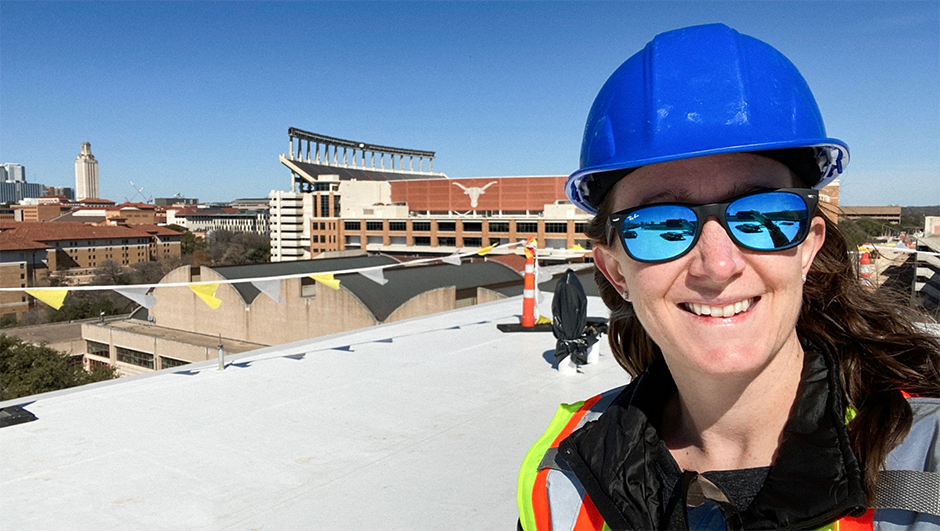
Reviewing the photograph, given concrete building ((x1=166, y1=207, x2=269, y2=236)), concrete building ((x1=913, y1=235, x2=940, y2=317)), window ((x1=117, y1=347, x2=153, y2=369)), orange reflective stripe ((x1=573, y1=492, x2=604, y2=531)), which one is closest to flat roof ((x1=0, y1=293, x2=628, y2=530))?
orange reflective stripe ((x1=573, y1=492, x2=604, y2=531))

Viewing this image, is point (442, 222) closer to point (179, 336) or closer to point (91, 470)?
point (179, 336)

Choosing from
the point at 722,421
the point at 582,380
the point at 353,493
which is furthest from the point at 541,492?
the point at 582,380

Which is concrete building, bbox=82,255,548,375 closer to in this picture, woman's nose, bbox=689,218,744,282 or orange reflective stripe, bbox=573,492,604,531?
orange reflective stripe, bbox=573,492,604,531

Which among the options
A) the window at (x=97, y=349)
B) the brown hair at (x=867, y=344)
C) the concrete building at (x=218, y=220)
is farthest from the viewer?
the concrete building at (x=218, y=220)

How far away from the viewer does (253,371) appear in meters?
7.25

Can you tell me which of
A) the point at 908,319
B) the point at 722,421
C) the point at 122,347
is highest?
the point at 908,319

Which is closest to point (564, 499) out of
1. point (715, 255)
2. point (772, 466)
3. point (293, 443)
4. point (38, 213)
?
point (772, 466)

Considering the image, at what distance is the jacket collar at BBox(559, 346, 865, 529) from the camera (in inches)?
45.3

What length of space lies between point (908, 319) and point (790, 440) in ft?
1.83

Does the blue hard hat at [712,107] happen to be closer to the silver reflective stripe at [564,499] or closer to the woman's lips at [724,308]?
the woman's lips at [724,308]

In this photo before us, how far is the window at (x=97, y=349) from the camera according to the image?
31.5 meters

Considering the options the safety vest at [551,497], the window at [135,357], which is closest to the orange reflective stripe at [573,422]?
the safety vest at [551,497]

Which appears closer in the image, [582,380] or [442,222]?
[582,380]

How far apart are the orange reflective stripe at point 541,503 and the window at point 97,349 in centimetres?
3497
